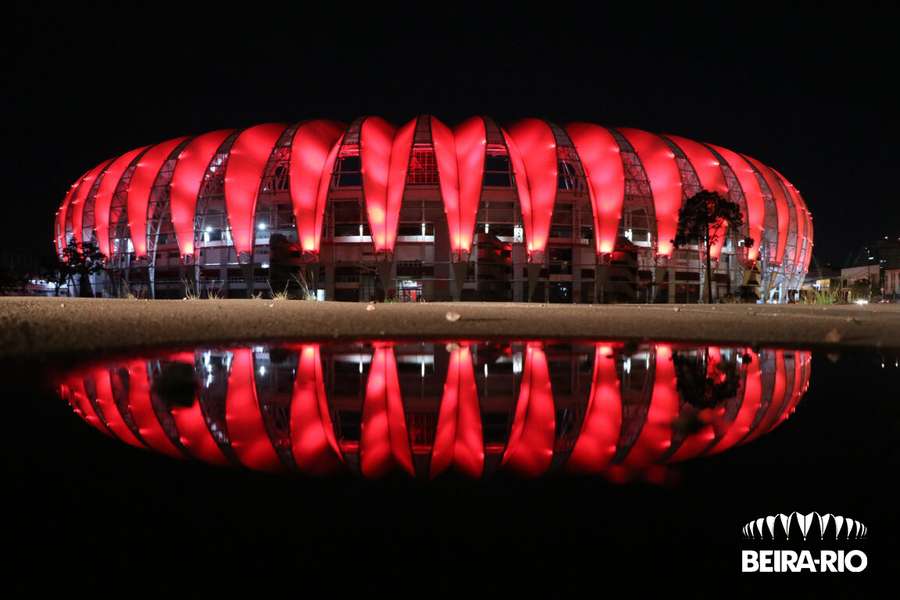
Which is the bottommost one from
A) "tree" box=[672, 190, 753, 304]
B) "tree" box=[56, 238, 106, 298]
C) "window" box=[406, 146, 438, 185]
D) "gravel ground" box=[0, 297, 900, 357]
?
"gravel ground" box=[0, 297, 900, 357]

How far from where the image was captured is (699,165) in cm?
4231

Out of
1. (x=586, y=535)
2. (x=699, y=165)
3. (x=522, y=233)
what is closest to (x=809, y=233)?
(x=699, y=165)

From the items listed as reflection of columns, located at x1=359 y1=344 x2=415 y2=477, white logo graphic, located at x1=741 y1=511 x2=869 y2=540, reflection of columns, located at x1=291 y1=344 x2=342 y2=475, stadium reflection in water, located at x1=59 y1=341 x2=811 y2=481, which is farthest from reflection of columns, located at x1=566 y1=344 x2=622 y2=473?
reflection of columns, located at x1=291 y1=344 x2=342 y2=475

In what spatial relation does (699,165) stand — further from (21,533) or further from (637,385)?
(21,533)

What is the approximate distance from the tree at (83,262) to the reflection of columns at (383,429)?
159 feet

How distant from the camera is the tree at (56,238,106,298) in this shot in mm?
44750

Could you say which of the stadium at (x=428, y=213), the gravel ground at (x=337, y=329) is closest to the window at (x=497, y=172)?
the stadium at (x=428, y=213)

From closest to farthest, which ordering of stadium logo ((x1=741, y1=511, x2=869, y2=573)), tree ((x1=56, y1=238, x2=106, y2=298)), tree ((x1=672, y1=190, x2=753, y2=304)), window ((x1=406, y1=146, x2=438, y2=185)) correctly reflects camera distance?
1. stadium logo ((x1=741, y1=511, x2=869, y2=573))
2. tree ((x1=672, y1=190, x2=753, y2=304))
3. window ((x1=406, y1=146, x2=438, y2=185))
4. tree ((x1=56, y1=238, x2=106, y2=298))

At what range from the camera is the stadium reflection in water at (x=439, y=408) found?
12.1 feet

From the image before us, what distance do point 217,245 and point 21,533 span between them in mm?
41489

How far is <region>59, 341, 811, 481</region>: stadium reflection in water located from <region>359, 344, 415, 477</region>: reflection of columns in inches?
0.7

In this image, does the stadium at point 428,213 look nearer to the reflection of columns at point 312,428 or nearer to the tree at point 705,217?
the tree at point 705,217

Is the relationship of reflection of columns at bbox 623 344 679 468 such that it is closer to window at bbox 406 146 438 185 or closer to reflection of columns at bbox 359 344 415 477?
reflection of columns at bbox 359 344 415 477

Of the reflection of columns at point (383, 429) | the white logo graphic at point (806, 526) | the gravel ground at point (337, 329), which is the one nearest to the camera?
the white logo graphic at point (806, 526)
